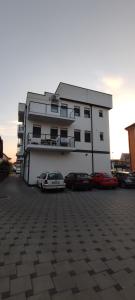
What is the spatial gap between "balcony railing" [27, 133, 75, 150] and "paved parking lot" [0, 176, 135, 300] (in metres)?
11.2

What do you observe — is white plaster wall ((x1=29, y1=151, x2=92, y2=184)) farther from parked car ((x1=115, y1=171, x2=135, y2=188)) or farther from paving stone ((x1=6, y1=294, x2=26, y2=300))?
paving stone ((x1=6, y1=294, x2=26, y2=300))

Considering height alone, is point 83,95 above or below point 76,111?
above

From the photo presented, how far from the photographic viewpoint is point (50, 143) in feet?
57.9

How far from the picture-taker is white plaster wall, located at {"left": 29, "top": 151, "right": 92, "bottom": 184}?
17.5m

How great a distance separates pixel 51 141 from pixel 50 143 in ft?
0.81

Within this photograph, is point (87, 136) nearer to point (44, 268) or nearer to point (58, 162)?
A: point (58, 162)

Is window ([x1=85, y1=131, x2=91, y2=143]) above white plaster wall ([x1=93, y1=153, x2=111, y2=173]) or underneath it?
above

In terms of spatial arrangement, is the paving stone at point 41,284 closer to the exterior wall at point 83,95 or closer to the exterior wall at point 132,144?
the exterior wall at point 83,95

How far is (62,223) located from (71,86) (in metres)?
18.3

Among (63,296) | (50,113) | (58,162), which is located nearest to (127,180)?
(58,162)

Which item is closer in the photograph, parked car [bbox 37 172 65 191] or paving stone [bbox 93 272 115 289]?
paving stone [bbox 93 272 115 289]

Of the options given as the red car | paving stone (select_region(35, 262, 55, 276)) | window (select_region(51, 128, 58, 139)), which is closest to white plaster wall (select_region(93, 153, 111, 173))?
the red car

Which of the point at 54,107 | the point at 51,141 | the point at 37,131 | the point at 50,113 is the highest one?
the point at 54,107

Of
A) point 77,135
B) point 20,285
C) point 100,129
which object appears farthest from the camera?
point 100,129
